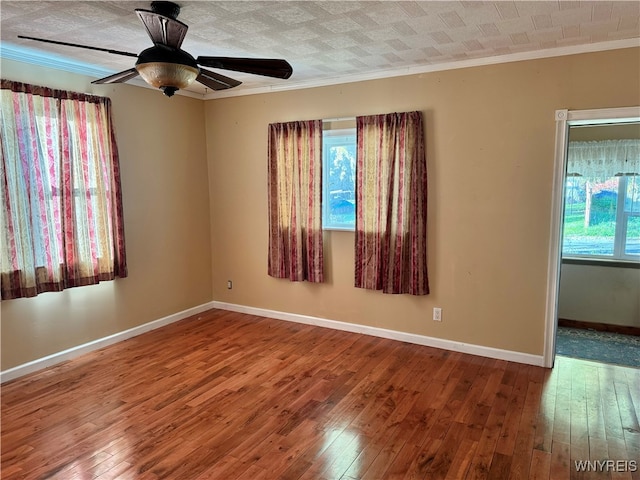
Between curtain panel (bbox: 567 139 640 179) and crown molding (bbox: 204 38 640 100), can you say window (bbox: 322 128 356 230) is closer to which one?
crown molding (bbox: 204 38 640 100)

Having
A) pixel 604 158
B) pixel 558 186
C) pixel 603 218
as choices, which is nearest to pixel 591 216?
pixel 603 218

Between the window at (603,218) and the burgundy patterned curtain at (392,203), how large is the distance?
7.64ft

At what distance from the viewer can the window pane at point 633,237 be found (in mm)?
4961

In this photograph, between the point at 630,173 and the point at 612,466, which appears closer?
the point at 612,466

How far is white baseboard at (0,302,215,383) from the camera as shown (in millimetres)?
3398

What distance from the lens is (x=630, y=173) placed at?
4.93 metres

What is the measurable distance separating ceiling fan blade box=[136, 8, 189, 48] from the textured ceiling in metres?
0.18

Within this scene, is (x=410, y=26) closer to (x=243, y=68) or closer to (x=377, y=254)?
(x=243, y=68)

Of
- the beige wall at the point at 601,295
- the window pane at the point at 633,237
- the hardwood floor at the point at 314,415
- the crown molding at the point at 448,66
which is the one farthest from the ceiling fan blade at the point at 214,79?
the window pane at the point at 633,237

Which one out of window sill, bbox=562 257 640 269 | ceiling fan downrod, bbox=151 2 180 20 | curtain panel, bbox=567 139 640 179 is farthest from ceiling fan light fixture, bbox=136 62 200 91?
window sill, bbox=562 257 640 269

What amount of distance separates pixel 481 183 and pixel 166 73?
102 inches

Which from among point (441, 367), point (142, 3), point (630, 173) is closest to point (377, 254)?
point (441, 367)

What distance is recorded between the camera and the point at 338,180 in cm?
438

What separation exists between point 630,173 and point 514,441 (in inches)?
154
